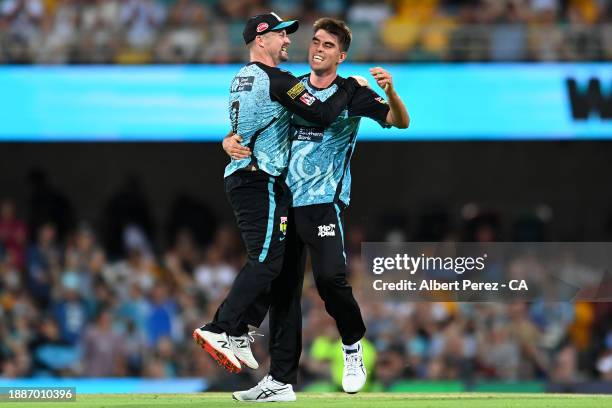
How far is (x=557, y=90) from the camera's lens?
52.0 ft

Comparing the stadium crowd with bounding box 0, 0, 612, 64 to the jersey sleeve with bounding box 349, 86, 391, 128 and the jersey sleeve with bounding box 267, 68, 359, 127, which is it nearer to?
the jersey sleeve with bounding box 349, 86, 391, 128

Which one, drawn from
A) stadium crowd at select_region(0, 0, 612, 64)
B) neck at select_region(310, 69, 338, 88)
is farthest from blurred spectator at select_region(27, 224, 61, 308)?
neck at select_region(310, 69, 338, 88)

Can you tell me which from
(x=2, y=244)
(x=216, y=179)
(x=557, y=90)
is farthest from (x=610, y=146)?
(x=2, y=244)

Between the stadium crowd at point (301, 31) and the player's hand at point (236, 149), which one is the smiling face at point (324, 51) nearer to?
the player's hand at point (236, 149)

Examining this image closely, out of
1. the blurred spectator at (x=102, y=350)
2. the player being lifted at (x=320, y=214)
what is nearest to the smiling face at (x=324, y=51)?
the player being lifted at (x=320, y=214)

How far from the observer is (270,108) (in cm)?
771

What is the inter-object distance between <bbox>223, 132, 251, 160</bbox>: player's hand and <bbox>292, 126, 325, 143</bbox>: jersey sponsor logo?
368 mm

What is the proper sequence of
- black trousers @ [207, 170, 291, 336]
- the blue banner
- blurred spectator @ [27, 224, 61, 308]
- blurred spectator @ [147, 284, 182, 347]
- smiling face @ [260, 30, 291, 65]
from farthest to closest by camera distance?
1. the blue banner
2. blurred spectator @ [27, 224, 61, 308]
3. blurred spectator @ [147, 284, 182, 347]
4. smiling face @ [260, 30, 291, 65]
5. black trousers @ [207, 170, 291, 336]

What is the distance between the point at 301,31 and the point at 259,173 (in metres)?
8.15

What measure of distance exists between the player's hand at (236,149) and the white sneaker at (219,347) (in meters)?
1.02

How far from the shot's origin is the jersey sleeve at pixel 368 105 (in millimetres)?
7848

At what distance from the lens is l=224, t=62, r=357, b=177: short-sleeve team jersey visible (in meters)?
7.61

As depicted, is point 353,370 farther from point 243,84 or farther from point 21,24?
point 21,24

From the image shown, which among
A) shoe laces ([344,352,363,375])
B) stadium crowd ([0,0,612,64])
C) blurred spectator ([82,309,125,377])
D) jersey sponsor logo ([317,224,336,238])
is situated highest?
jersey sponsor logo ([317,224,336,238])
